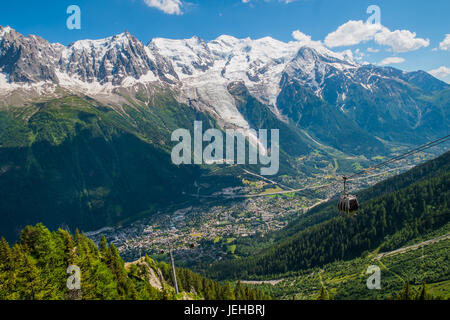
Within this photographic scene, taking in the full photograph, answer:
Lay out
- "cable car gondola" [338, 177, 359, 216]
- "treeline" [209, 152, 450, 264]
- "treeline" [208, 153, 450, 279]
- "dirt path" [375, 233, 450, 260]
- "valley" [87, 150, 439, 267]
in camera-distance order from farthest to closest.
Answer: "valley" [87, 150, 439, 267] → "treeline" [209, 152, 450, 264] → "treeline" [208, 153, 450, 279] → "dirt path" [375, 233, 450, 260] → "cable car gondola" [338, 177, 359, 216]

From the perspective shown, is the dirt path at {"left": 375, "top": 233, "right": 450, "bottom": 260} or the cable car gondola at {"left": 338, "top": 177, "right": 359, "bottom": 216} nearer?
the cable car gondola at {"left": 338, "top": 177, "right": 359, "bottom": 216}

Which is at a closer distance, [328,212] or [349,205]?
[349,205]

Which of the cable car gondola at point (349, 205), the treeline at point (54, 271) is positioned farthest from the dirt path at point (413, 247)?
the treeline at point (54, 271)

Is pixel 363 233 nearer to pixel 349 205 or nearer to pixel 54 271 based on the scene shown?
pixel 349 205

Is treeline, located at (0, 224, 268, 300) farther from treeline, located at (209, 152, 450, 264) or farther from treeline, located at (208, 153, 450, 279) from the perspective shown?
treeline, located at (209, 152, 450, 264)

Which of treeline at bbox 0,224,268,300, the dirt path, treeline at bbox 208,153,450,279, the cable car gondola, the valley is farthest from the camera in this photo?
the valley

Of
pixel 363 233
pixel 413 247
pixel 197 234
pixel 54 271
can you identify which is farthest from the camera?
pixel 197 234

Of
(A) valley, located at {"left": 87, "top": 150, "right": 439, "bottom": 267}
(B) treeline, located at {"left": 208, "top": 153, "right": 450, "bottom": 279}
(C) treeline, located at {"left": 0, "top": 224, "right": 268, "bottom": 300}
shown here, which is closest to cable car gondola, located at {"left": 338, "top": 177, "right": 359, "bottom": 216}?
(C) treeline, located at {"left": 0, "top": 224, "right": 268, "bottom": 300}

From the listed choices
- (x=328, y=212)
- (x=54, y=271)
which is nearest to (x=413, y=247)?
(x=328, y=212)

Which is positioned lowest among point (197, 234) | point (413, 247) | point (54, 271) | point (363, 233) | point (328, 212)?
point (197, 234)

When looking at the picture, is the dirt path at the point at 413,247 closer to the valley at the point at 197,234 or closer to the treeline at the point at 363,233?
the treeline at the point at 363,233
